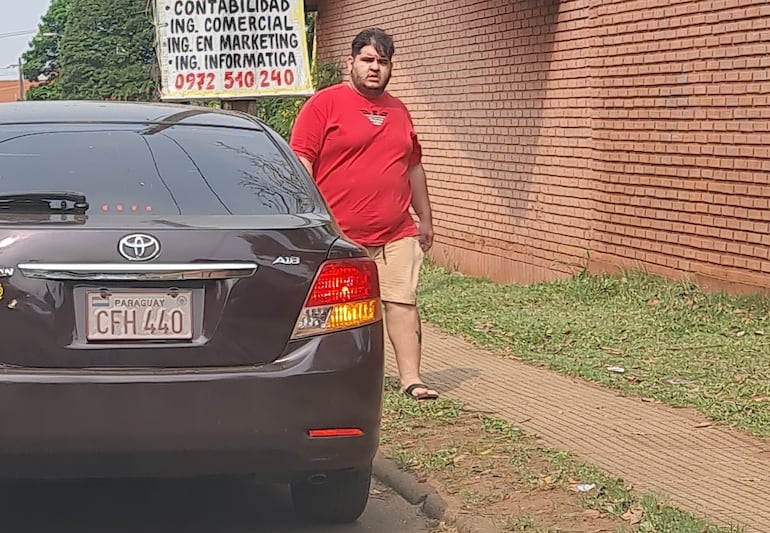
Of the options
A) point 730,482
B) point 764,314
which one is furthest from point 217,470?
point 764,314

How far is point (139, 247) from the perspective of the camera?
4.57 meters

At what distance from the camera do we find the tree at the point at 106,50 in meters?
58.9

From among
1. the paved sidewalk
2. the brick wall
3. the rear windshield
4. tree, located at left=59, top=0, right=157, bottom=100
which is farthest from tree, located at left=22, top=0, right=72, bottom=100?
the rear windshield

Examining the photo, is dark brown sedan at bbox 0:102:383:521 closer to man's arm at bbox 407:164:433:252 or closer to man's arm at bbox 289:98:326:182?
man's arm at bbox 289:98:326:182

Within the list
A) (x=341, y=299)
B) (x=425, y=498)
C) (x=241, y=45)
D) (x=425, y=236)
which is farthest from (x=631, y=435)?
(x=241, y=45)

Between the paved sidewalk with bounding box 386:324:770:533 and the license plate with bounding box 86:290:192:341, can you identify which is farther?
the paved sidewalk with bounding box 386:324:770:533

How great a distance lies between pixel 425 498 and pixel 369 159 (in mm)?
2157

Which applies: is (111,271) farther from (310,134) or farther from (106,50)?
(106,50)

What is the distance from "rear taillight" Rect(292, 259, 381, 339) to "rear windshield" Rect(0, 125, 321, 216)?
328mm

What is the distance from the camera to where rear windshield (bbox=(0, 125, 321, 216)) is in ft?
16.2

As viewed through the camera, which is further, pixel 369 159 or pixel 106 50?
pixel 106 50

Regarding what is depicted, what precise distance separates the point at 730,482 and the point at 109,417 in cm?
272

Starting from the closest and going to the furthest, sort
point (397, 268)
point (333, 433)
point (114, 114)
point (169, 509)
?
point (333, 433)
point (114, 114)
point (169, 509)
point (397, 268)

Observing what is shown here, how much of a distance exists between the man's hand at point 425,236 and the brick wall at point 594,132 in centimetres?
271
